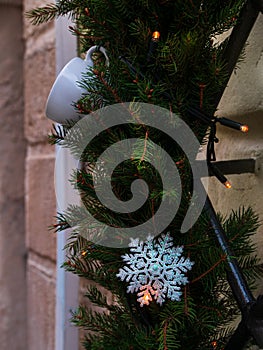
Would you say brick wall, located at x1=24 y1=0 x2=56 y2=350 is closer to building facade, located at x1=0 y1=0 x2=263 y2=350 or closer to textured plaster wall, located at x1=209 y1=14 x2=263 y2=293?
building facade, located at x1=0 y1=0 x2=263 y2=350

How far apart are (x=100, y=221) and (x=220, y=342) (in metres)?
0.19

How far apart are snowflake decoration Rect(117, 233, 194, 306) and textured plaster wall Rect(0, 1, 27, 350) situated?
1082 millimetres

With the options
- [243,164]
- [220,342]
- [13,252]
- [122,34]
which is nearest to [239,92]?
[243,164]

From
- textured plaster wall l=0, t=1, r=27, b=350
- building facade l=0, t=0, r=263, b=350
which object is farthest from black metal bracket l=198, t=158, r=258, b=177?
textured plaster wall l=0, t=1, r=27, b=350

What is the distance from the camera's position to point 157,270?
0.54 m

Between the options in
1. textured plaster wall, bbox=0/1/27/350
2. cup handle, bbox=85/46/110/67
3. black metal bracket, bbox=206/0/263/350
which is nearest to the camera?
black metal bracket, bbox=206/0/263/350

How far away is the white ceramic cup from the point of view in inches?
25.9

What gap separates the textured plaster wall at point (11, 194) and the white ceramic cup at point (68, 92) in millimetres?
→ 943

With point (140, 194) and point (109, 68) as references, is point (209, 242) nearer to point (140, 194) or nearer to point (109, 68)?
point (140, 194)

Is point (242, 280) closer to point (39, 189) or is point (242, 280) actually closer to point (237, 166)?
point (237, 166)

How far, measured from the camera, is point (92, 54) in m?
0.67

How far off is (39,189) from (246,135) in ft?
2.47

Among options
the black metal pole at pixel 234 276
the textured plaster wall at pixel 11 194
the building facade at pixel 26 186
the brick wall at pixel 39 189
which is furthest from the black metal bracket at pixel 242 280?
the textured plaster wall at pixel 11 194

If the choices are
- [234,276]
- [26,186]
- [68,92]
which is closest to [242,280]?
[234,276]
